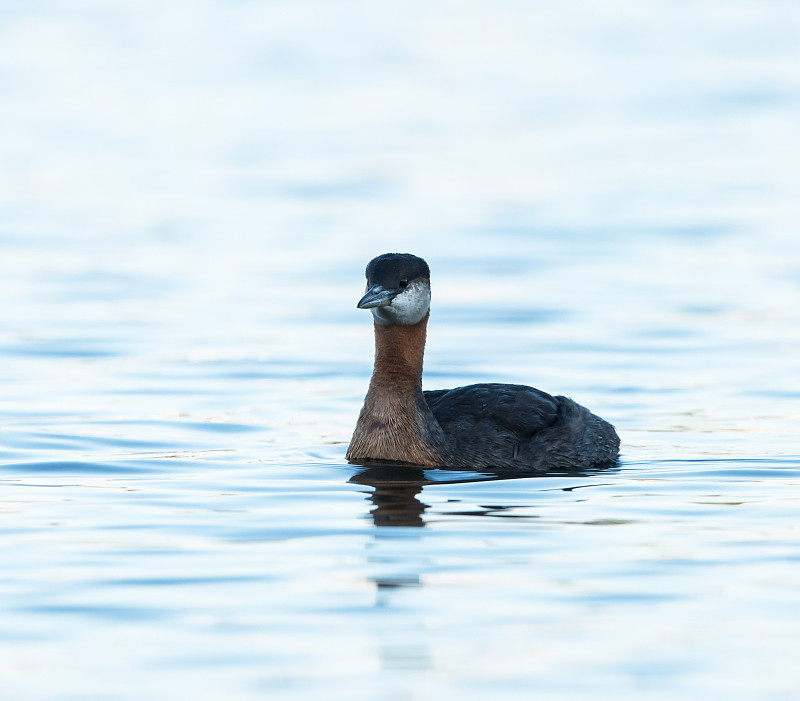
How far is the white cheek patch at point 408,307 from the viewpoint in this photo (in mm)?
13375

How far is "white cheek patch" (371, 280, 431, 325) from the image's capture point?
13375mm

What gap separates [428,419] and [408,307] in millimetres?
862

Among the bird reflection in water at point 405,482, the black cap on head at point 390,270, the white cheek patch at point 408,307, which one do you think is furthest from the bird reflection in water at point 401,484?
the black cap on head at point 390,270

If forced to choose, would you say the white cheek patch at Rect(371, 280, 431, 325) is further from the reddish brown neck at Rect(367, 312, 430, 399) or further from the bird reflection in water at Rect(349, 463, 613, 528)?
the bird reflection in water at Rect(349, 463, 613, 528)

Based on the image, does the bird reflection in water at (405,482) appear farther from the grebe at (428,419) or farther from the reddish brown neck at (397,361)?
the reddish brown neck at (397,361)

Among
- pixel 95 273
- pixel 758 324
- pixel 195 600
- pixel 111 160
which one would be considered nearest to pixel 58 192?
pixel 111 160

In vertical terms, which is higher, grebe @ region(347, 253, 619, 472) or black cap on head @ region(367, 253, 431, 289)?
black cap on head @ region(367, 253, 431, 289)

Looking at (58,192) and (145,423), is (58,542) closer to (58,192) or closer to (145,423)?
(145,423)

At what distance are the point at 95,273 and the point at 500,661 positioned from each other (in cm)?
1598

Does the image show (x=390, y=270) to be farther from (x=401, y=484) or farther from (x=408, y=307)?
(x=401, y=484)

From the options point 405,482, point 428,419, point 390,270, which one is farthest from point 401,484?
point 390,270

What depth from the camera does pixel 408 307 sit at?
44.1 ft

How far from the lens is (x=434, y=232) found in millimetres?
26562

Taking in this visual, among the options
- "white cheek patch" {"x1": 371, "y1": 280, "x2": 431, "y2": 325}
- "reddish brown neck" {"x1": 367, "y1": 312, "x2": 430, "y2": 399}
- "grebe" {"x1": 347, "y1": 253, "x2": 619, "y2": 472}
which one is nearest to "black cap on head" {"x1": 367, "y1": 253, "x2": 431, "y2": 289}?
"grebe" {"x1": 347, "y1": 253, "x2": 619, "y2": 472}
